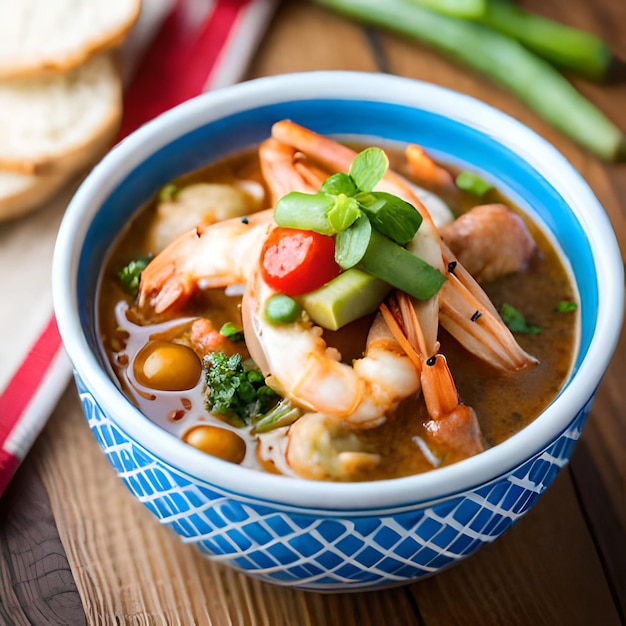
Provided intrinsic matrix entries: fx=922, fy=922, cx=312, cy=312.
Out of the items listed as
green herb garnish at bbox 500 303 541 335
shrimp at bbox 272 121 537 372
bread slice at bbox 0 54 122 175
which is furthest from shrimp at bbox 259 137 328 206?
bread slice at bbox 0 54 122 175

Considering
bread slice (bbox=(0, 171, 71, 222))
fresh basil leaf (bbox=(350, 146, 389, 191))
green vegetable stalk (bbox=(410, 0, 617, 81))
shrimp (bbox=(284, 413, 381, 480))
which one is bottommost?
bread slice (bbox=(0, 171, 71, 222))

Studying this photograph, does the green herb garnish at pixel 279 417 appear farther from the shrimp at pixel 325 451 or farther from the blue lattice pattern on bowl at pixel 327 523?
the blue lattice pattern on bowl at pixel 327 523

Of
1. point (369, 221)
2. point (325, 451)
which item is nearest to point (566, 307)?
point (369, 221)

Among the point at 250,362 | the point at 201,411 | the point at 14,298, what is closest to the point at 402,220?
the point at 250,362

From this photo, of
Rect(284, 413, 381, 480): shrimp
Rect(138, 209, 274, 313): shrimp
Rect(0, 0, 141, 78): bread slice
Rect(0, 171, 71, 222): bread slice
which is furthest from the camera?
Rect(0, 0, 141, 78): bread slice

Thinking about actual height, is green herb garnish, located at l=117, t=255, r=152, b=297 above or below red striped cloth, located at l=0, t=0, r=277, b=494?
above

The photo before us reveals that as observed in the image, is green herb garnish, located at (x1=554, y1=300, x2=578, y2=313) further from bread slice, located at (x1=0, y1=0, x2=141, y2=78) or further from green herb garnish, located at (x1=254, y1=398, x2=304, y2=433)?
bread slice, located at (x1=0, y1=0, x2=141, y2=78)

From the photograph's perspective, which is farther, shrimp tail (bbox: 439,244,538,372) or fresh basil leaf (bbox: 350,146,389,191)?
shrimp tail (bbox: 439,244,538,372)
